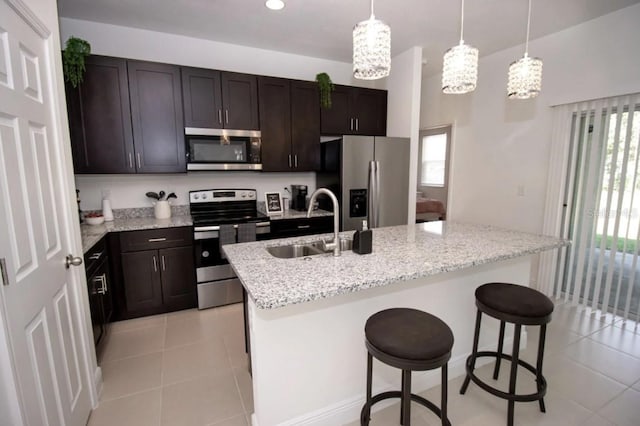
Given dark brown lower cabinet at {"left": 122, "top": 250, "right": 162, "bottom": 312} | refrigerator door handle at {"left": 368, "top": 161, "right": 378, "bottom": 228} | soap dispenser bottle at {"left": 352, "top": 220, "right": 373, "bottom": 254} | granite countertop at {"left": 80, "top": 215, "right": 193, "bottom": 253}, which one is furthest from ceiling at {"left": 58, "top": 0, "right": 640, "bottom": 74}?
dark brown lower cabinet at {"left": 122, "top": 250, "right": 162, "bottom": 312}

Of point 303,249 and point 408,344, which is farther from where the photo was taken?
point 303,249

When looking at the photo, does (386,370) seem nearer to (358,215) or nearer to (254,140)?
(358,215)

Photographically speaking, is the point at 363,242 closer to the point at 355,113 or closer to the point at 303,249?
the point at 303,249

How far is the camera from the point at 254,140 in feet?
10.7

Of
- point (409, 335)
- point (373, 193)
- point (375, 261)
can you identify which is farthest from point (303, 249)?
point (373, 193)

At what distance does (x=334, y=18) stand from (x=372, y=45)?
→ 1757mm

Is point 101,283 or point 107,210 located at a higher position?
point 107,210

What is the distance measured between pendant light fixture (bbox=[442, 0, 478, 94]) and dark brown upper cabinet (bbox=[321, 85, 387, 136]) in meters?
2.07

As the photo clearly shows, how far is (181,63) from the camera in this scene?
3.25 m

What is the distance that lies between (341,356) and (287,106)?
271cm

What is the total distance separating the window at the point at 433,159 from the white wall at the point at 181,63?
3.08 m

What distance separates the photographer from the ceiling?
8.27 feet

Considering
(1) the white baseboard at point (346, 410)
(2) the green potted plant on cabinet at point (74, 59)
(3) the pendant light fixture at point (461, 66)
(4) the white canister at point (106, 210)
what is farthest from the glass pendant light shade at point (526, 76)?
(4) the white canister at point (106, 210)

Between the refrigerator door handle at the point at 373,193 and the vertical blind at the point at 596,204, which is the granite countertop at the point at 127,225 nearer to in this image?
the refrigerator door handle at the point at 373,193
